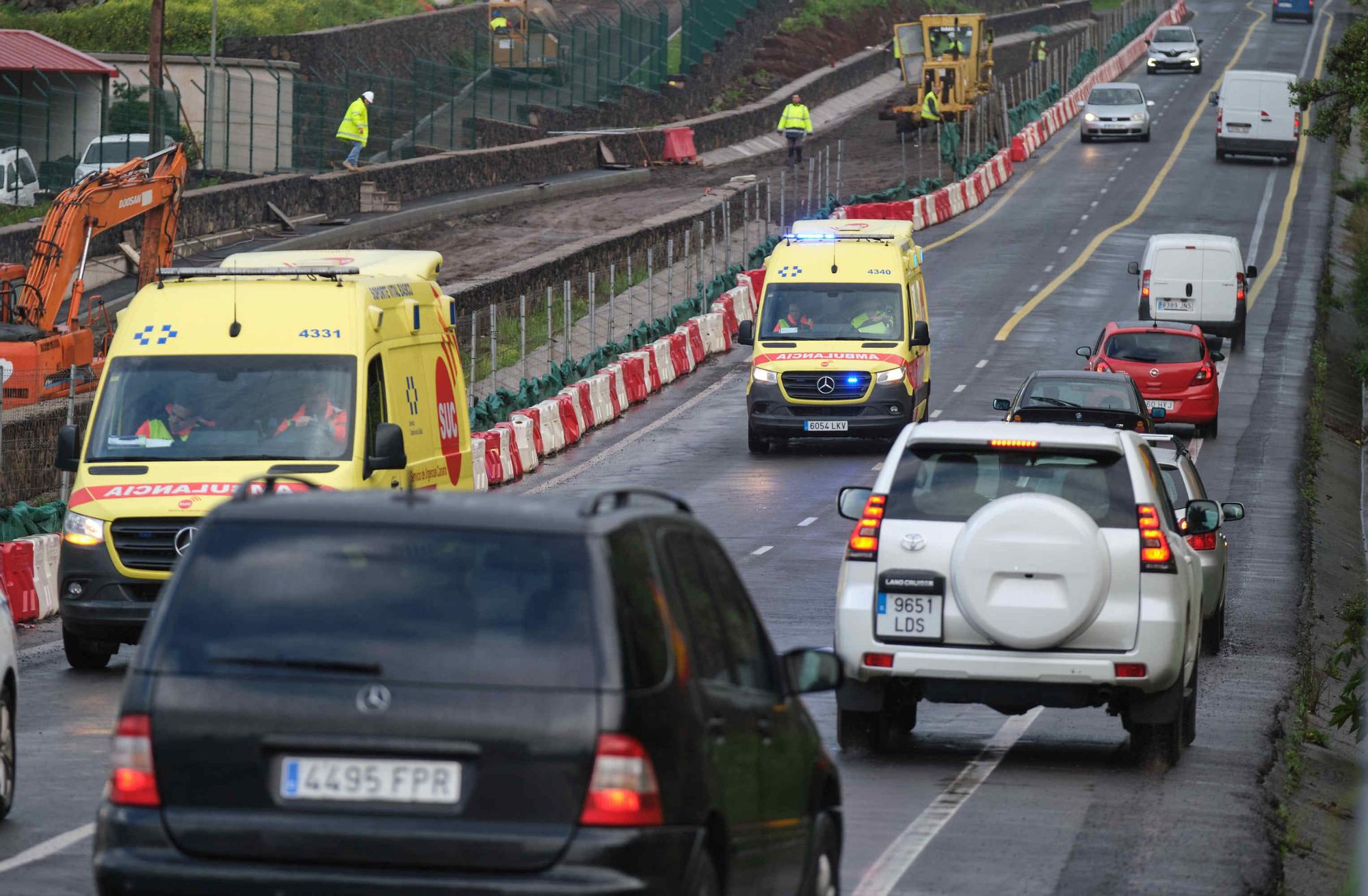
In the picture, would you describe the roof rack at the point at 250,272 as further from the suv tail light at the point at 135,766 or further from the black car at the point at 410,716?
the suv tail light at the point at 135,766

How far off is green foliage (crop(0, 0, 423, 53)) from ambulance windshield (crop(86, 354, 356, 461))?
48685 mm

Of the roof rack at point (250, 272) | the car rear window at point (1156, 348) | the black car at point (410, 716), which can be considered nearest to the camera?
the black car at point (410, 716)

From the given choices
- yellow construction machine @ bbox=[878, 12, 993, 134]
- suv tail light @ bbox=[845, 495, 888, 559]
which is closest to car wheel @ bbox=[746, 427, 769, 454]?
suv tail light @ bbox=[845, 495, 888, 559]

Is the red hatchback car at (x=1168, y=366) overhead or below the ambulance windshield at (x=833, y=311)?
below

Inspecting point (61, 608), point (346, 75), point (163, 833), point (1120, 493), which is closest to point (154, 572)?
point (61, 608)

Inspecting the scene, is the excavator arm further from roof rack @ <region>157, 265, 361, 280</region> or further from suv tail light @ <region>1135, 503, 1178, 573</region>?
suv tail light @ <region>1135, 503, 1178, 573</region>

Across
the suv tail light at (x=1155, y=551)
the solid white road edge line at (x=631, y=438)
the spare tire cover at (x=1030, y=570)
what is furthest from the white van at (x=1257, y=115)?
the spare tire cover at (x=1030, y=570)

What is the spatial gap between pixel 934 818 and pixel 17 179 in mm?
38238

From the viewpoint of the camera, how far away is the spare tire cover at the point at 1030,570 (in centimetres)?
1095

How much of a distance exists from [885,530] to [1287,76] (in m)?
57.3

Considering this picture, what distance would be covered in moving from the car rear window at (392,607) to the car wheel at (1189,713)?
7152 mm

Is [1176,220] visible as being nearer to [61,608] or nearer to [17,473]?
[17,473]

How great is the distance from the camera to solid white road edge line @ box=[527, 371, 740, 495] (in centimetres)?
2714

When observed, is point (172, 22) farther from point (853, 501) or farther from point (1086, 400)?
point (853, 501)
